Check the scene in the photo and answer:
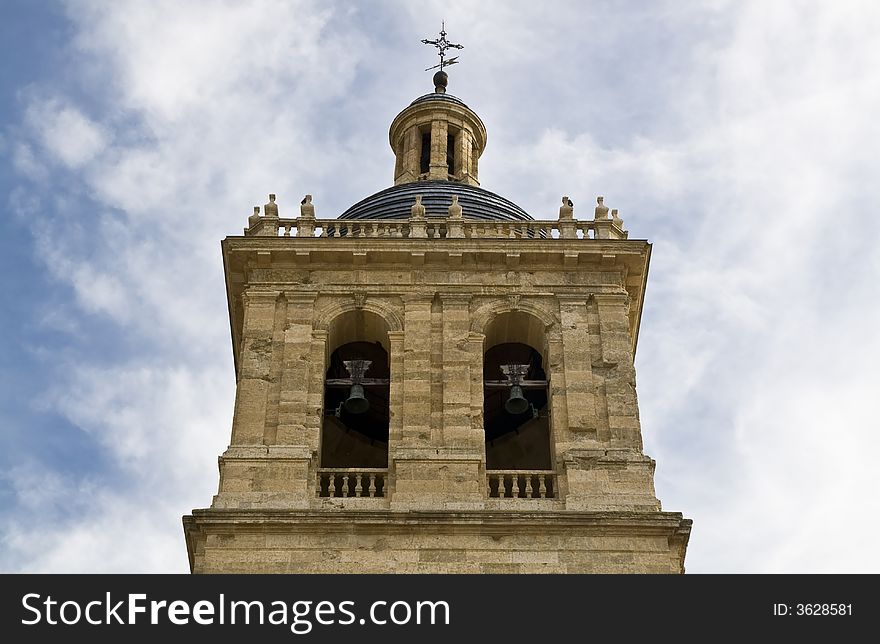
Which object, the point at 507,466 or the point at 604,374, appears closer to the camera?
the point at 604,374

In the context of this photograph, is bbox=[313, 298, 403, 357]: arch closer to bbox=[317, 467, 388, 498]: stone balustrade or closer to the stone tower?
the stone tower

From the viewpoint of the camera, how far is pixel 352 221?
98.4 feet

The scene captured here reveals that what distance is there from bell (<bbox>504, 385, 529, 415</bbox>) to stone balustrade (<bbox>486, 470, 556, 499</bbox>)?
1456 millimetres

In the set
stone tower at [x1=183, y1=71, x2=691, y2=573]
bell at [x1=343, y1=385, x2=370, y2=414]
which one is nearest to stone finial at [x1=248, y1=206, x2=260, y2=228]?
stone tower at [x1=183, y1=71, x2=691, y2=573]

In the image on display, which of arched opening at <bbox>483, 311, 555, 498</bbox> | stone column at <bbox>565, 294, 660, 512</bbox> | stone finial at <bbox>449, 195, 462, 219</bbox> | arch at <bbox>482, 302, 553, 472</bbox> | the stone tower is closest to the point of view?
the stone tower

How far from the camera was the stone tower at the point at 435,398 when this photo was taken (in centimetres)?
2458

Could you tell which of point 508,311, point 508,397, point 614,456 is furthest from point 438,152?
point 614,456

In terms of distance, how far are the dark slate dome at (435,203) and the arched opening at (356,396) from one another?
3.57m

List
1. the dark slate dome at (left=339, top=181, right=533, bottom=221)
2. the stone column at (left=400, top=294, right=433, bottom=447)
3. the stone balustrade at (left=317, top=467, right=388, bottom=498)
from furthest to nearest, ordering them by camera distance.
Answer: the dark slate dome at (left=339, top=181, right=533, bottom=221) → the stone column at (left=400, top=294, right=433, bottom=447) → the stone balustrade at (left=317, top=467, right=388, bottom=498)

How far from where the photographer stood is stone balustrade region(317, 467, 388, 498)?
2562cm

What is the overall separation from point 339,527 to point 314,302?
525 cm
